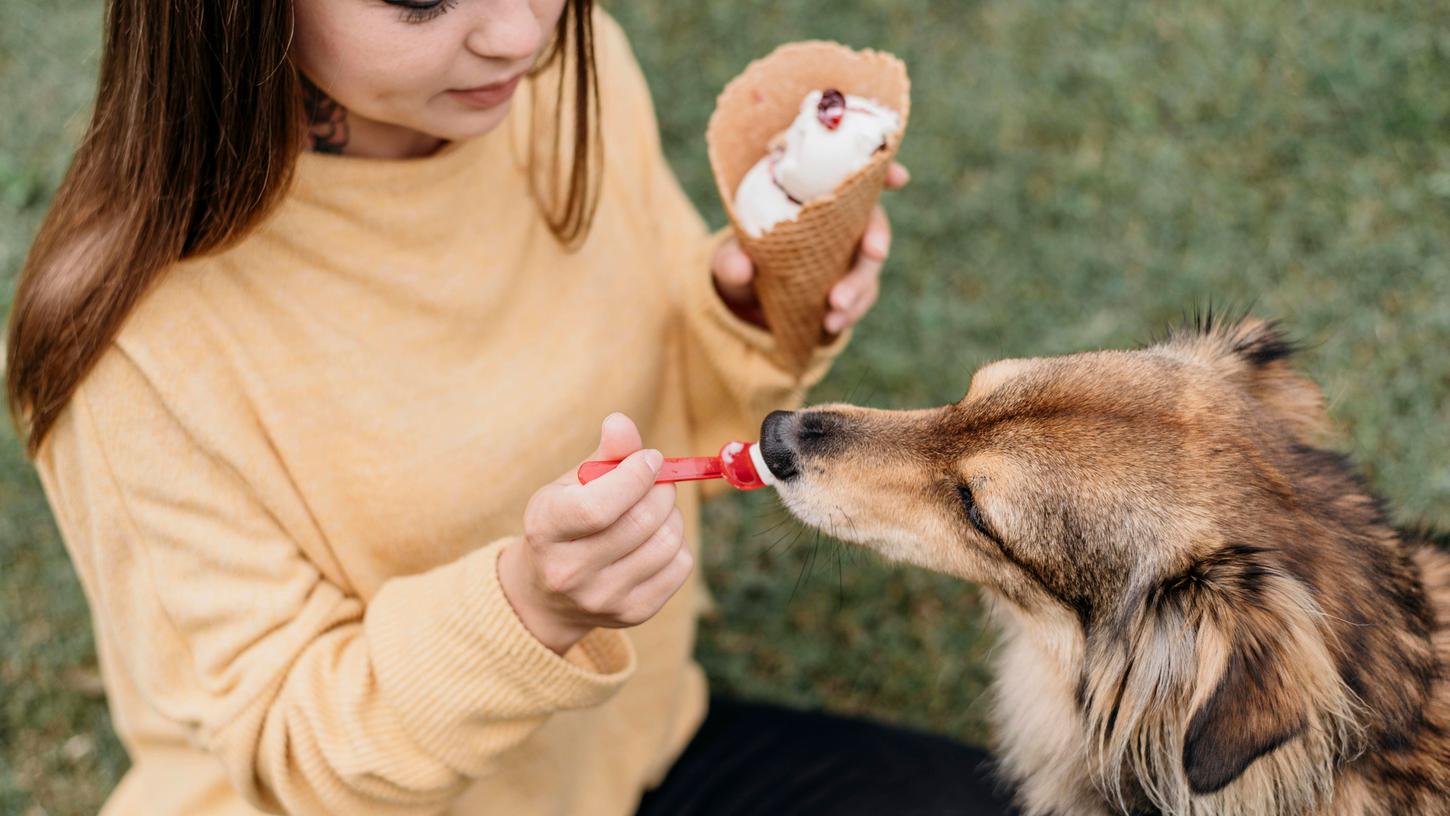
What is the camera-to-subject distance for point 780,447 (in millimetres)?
2309

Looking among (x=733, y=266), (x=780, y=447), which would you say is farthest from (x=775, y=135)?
(x=780, y=447)

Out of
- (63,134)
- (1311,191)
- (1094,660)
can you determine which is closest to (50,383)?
(1094,660)

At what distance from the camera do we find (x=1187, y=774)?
1757 mm

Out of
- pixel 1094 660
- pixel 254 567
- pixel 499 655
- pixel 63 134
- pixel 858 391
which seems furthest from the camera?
pixel 63 134

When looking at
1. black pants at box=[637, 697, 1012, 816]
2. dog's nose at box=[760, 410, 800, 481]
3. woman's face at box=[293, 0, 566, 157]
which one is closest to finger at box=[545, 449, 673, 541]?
dog's nose at box=[760, 410, 800, 481]

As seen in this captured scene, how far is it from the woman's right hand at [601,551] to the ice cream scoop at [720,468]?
0.03 m

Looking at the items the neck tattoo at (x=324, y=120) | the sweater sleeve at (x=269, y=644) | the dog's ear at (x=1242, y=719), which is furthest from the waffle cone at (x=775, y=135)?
the dog's ear at (x=1242, y=719)

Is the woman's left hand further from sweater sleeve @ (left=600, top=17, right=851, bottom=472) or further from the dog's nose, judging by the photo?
the dog's nose

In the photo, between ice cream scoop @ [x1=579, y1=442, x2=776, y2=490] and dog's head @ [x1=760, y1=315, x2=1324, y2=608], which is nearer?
ice cream scoop @ [x1=579, y1=442, x2=776, y2=490]

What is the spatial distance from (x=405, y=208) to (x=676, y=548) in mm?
861

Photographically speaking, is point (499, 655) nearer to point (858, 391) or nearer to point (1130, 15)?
point (858, 391)

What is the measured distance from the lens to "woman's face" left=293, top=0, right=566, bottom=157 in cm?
174

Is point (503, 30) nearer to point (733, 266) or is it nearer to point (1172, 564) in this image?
point (733, 266)

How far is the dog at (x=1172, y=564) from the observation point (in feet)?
6.16
